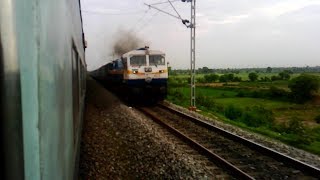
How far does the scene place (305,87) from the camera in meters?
57.9

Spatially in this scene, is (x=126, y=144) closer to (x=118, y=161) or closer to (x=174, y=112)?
(x=118, y=161)

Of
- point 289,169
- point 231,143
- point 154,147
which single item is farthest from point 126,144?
point 289,169

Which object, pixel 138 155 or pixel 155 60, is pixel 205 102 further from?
pixel 138 155

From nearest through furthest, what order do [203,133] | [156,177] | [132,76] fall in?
[156,177] → [203,133] → [132,76]

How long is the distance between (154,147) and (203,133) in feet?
9.02

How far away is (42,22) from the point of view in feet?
3.81

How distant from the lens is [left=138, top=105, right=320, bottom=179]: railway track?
784 cm

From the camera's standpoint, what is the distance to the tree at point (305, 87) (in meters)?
56.1

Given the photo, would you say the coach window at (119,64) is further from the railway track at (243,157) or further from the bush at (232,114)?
the railway track at (243,157)

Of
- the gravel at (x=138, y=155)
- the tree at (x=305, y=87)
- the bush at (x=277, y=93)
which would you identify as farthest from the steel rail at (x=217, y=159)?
the tree at (x=305, y=87)

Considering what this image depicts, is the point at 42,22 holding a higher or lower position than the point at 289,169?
higher

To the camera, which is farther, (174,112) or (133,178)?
(174,112)

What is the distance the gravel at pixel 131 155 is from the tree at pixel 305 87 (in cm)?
4592

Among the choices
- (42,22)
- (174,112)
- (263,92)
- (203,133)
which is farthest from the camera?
(263,92)
